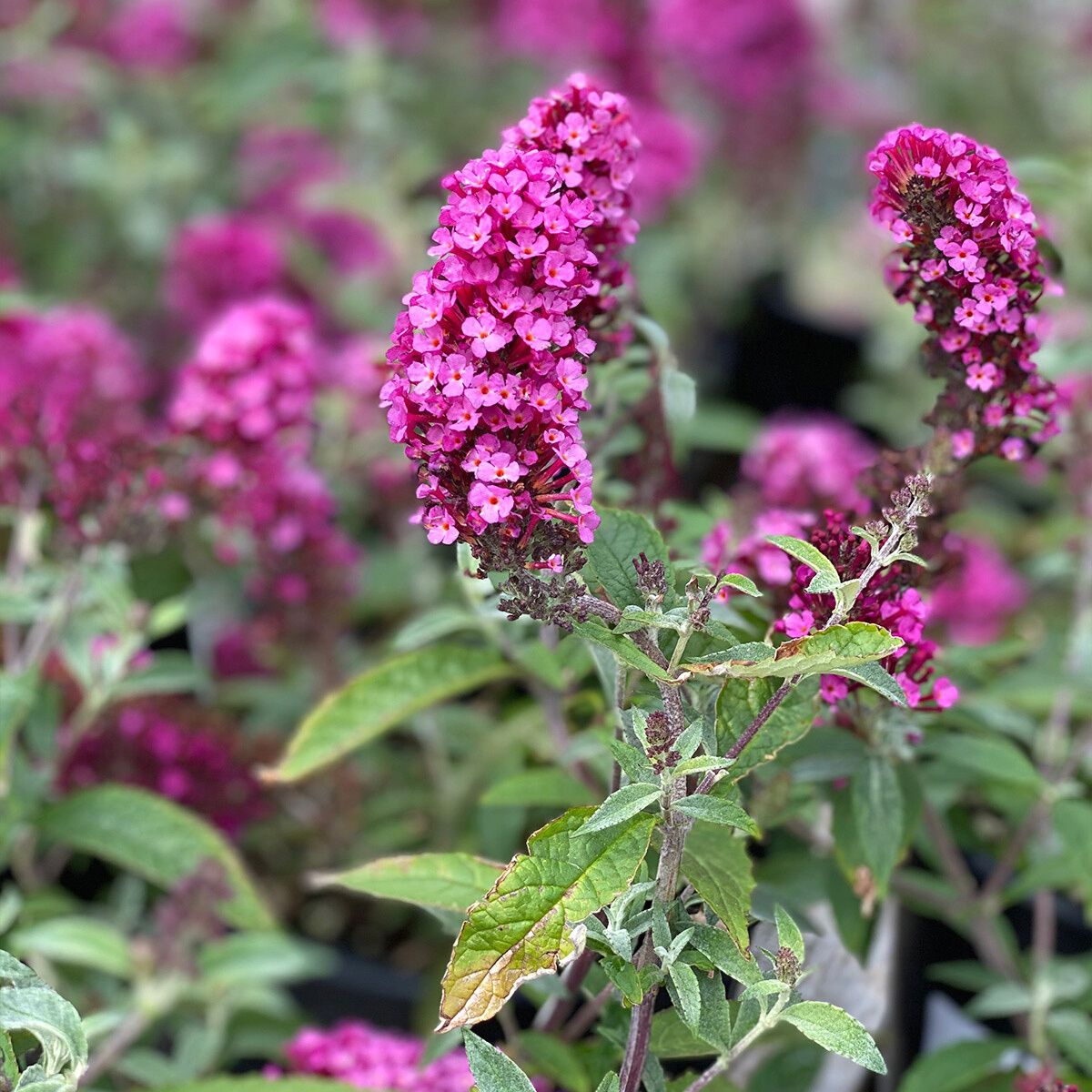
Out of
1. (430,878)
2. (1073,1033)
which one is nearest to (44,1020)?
(430,878)

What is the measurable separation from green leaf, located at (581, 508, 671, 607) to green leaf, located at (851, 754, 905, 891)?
25 cm

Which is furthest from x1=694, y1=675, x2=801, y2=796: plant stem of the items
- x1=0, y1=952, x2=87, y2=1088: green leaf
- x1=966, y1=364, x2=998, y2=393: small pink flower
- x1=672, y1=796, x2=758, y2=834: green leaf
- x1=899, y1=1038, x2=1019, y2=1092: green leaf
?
x1=899, y1=1038, x2=1019, y2=1092: green leaf

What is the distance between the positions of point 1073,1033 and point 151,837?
761mm

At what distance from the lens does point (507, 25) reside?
289cm

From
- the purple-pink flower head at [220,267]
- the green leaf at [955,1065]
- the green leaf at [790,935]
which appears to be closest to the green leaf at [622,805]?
the green leaf at [790,935]

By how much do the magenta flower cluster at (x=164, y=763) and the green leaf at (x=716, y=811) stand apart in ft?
2.50

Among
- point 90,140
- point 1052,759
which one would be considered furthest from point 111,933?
point 90,140

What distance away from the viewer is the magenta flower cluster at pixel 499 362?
654 millimetres

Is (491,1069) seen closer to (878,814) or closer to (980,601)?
(878,814)

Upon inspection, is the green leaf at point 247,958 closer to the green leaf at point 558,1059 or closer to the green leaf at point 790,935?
the green leaf at point 558,1059

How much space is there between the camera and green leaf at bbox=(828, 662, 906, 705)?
65cm

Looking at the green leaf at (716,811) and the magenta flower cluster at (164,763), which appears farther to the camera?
the magenta flower cluster at (164,763)

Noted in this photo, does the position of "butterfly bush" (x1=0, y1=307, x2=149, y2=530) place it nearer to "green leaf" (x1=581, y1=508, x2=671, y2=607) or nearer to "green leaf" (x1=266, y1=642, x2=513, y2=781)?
"green leaf" (x1=266, y1=642, x2=513, y2=781)

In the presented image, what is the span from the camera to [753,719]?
72 centimetres
